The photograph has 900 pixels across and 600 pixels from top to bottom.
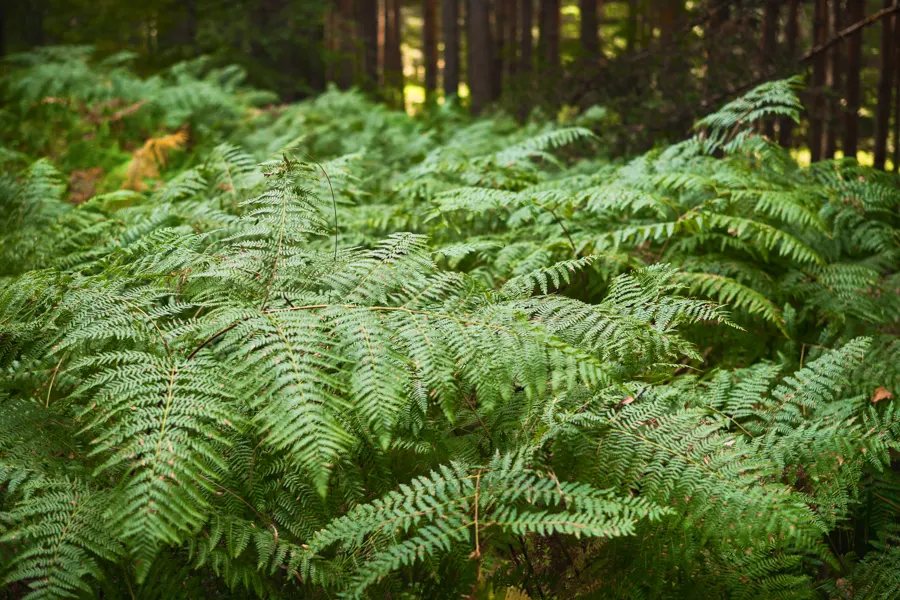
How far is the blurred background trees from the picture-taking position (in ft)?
17.5

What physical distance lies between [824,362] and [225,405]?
7.33 feet

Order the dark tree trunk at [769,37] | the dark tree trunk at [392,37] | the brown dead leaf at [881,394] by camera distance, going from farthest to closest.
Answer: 1. the dark tree trunk at [392,37]
2. the dark tree trunk at [769,37]
3. the brown dead leaf at [881,394]

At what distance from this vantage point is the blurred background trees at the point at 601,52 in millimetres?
5336

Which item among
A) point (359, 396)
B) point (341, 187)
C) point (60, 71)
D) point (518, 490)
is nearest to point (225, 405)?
point (359, 396)

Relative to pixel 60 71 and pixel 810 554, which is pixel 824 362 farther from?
pixel 60 71

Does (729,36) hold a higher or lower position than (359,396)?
higher

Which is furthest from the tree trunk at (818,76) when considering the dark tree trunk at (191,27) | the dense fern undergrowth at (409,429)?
the dark tree trunk at (191,27)

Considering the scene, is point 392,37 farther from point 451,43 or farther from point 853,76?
point 853,76

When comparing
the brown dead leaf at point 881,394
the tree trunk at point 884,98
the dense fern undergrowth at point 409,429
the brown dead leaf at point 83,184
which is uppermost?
the tree trunk at point 884,98

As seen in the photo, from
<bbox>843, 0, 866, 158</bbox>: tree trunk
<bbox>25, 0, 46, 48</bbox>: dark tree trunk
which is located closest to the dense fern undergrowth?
<bbox>843, 0, 866, 158</bbox>: tree trunk

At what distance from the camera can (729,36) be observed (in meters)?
5.38

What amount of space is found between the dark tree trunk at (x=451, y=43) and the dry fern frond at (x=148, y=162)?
20.2 ft

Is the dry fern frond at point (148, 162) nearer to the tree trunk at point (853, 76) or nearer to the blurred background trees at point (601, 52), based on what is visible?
→ the blurred background trees at point (601, 52)

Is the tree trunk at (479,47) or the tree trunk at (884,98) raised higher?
the tree trunk at (479,47)
